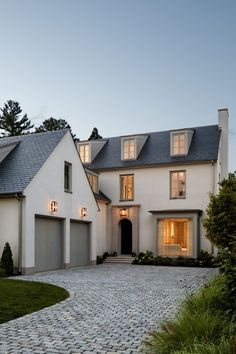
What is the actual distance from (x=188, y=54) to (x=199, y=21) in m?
3.95

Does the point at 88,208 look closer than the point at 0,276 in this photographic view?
No

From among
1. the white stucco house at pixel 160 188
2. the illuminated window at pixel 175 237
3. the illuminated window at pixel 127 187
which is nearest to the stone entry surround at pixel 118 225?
the white stucco house at pixel 160 188

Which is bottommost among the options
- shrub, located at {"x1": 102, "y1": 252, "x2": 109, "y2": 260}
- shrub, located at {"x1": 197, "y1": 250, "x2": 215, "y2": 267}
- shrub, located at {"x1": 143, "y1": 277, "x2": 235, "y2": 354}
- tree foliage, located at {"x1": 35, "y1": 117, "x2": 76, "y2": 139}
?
shrub, located at {"x1": 102, "y1": 252, "x2": 109, "y2": 260}

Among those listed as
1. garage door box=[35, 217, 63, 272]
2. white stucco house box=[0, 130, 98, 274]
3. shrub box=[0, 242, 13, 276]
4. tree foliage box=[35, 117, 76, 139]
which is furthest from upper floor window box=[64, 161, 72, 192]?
tree foliage box=[35, 117, 76, 139]

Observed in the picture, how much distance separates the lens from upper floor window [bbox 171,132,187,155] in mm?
27125

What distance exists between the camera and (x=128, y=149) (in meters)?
28.8

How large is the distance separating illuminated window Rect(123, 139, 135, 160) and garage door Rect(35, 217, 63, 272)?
969 centimetres

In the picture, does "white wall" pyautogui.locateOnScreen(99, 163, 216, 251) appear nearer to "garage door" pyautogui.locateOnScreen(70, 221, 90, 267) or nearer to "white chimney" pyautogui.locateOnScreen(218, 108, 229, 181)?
"white chimney" pyautogui.locateOnScreen(218, 108, 229, 181)

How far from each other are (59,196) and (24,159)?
8.29 ft

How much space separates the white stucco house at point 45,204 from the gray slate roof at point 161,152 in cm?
539

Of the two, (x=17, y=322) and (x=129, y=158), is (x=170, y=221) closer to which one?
(x=129, y=158)

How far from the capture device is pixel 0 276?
52.3ft

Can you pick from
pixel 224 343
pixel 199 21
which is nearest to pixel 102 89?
pixel 199 21

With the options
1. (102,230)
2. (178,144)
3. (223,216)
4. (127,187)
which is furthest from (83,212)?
(178,144)
